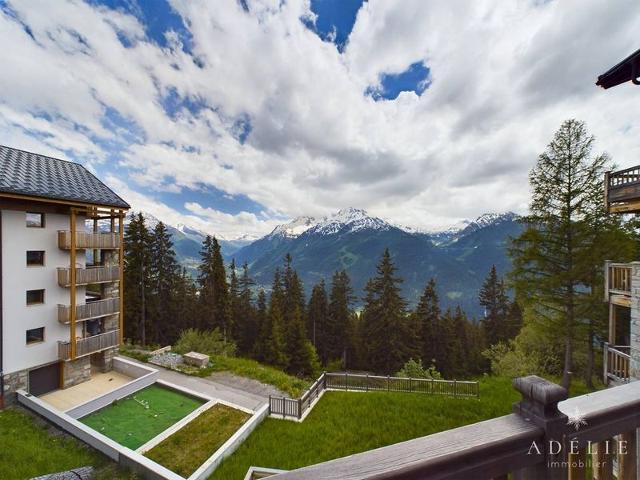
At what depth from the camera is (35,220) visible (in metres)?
16.7

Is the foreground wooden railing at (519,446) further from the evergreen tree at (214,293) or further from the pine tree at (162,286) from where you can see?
the evergreen tree at (214,293)

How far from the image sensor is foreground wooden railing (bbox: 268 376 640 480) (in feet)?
4.67

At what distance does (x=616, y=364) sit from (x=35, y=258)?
27260mm

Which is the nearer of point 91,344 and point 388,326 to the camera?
point 91,344

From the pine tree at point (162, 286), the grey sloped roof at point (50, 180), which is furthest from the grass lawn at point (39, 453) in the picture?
the pine tree at point (162, 286)

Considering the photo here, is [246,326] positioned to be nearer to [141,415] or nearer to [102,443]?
[141,415]

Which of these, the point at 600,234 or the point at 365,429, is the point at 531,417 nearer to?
the point at 365,429

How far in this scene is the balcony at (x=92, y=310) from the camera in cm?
1728

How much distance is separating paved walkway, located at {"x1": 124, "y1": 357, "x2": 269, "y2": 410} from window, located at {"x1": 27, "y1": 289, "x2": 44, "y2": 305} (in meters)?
8.01

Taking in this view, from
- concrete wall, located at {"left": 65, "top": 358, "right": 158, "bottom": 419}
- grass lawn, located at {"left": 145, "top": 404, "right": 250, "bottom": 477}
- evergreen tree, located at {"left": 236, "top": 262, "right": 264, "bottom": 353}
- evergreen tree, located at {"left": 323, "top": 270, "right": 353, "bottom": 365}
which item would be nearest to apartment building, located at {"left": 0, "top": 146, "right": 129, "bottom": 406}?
concrete wall, located at {"left": 65, "top": 358, "right": 158, "bottom": 419}

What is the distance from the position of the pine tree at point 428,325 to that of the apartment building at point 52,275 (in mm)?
33291

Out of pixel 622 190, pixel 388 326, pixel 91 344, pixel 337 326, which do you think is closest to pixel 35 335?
pixel 91 344

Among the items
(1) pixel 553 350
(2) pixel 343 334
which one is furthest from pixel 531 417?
(2) pixel 343 334

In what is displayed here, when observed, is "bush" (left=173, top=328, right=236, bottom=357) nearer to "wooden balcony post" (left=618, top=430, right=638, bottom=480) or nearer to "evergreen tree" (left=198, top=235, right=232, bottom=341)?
"evergreen tree" (left=198, top=235, right=232, bottom=341)
